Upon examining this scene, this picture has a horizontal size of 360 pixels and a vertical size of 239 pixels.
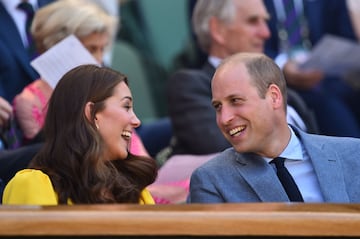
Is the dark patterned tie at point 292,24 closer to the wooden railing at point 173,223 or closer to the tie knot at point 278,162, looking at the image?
the tie knot at point 278,162

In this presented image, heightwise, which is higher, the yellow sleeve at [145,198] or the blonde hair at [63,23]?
the blonde hair at [63,23]

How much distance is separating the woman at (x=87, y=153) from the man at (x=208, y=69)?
1470 millimetres

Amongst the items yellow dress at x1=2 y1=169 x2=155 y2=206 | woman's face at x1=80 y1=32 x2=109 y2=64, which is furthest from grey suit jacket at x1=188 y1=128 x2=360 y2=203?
woman's face at x1=80 y1=32 x2=109 y2=64

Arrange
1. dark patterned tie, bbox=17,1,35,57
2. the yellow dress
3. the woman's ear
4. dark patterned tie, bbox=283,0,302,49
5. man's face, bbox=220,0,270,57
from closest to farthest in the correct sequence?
the yellow dress
the woman's ear
dark patterned tie, bbox=17,1,35,57
man's face, bbox=220,0,270,57
dark patterned tie, bbox=283,0,302,49

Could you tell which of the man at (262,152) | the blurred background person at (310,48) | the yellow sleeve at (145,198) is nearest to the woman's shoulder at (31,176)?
the yellow sleeve at (145,198)

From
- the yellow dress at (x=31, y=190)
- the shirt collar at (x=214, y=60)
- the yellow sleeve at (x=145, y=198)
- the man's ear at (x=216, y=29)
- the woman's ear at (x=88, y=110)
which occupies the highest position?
the woman's ear at (x=88, y=110)

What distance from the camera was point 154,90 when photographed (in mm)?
8234

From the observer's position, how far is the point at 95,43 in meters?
5.72

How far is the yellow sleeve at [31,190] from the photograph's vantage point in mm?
3965

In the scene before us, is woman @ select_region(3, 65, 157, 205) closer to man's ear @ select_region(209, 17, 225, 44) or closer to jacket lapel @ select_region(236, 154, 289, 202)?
jacket lapel @ select_region(236, 154, 289, 202)

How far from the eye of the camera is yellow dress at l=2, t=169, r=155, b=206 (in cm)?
396

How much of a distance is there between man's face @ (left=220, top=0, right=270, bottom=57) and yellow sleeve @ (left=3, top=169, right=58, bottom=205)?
2.53m

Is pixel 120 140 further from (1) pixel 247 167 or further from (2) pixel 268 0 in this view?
(2) pixel 268 0

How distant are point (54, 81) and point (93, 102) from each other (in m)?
1.05
